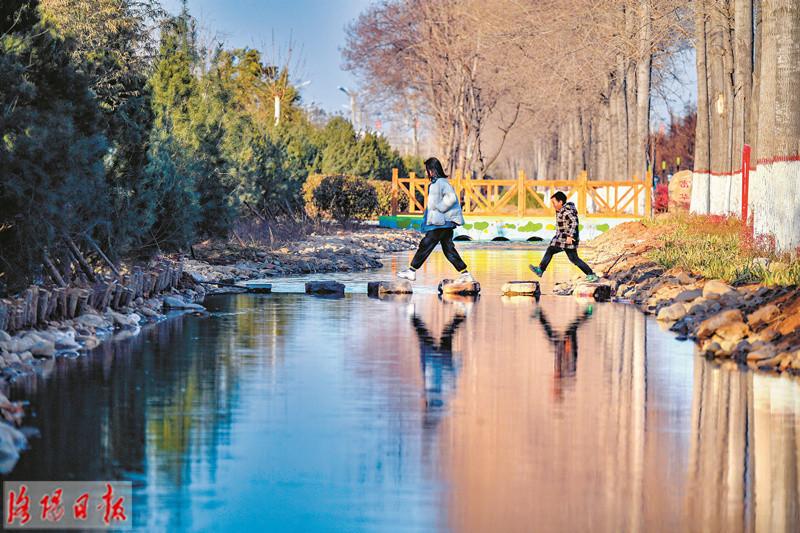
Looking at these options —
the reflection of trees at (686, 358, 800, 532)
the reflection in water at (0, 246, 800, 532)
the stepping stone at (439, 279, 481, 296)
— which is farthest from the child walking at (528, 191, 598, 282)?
the reflection of trees at (686, 358, 800, 532)

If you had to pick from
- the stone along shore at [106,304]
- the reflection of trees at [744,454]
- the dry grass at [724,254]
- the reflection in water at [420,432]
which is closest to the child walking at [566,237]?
the dry grass at [724,254]

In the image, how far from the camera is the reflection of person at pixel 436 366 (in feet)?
35.8

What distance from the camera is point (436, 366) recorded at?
13.1 meters

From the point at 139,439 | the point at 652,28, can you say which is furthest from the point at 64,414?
the point at 652,28

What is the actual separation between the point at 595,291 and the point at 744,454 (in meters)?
13.0

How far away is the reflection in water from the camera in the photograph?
24.3 ft

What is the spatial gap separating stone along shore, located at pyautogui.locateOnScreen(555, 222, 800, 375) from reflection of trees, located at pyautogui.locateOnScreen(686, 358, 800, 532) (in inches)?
42.4

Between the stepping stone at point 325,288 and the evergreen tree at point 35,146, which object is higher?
the evergreen tree at point 35,146

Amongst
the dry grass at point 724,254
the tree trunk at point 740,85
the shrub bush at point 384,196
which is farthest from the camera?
the shrub bush at point 384,196

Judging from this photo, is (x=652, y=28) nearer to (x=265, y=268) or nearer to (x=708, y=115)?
(x=708, y=115)

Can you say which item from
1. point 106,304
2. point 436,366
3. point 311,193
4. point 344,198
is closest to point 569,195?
point 344,198

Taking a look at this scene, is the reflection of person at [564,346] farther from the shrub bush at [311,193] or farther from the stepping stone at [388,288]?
the shrub bush at [311,193]

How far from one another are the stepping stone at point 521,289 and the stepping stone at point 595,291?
26.7 inches

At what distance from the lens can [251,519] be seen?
7117 mm
